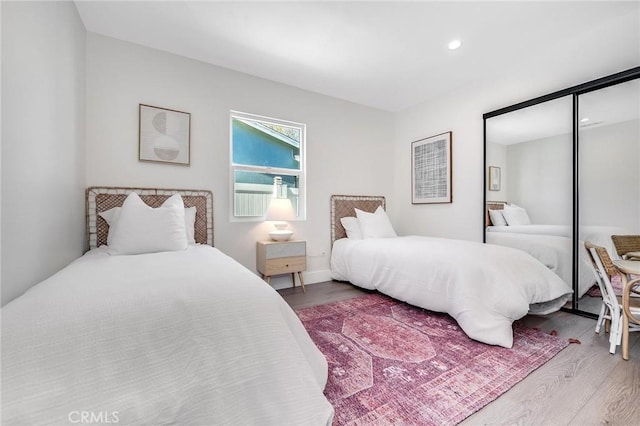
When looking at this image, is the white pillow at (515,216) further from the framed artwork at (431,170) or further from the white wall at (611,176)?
the framed artwork at (431,170)

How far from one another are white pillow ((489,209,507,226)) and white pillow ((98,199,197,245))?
3433mm

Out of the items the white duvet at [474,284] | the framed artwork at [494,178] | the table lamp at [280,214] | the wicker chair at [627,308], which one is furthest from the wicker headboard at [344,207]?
the wicker chair at [627,308]

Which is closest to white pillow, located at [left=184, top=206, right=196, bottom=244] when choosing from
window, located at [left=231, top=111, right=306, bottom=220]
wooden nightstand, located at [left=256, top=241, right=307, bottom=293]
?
window, located at [left=231, top=111, right=306, bottom=220]

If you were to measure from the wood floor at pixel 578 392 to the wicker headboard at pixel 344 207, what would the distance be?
8.45ft

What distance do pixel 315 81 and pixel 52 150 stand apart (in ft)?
8.97

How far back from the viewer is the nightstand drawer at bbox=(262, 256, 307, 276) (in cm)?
297

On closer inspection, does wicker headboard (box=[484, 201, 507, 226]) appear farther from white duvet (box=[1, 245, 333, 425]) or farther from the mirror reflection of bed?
white duvet (box=[1, 245, 333, 425])

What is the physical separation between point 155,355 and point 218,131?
267cm

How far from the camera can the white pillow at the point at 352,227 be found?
372 centimetres

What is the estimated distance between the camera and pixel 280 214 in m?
3.03

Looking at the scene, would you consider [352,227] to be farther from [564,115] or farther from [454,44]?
[564,115]

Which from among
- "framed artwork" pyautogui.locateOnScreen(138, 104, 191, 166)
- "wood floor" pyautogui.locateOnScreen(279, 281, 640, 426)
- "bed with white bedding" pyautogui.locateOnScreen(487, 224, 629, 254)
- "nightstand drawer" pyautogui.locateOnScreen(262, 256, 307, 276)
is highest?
"framed artwork" pyautogui.locateOnScreen(138, 104, 191, 166)

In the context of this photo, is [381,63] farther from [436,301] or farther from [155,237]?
[155,237]

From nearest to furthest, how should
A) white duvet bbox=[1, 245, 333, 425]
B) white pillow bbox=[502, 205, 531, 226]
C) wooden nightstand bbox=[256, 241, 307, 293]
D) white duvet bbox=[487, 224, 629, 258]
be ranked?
white duvet bbox=[1, 245, 333, 425], white duvet bbox=[487, 224, 629, 258], white pillow bbox=[502, 205, 531, 226], wooden nightstand bbox=[256, 241, 307, 293]
